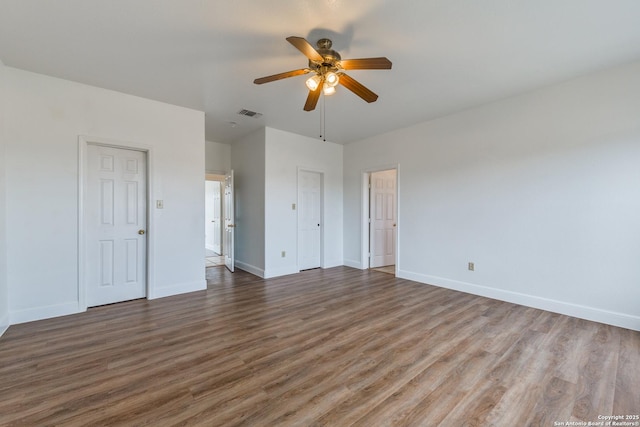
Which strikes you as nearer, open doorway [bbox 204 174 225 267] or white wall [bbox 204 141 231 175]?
white wall [bbox 204 141 231 175]

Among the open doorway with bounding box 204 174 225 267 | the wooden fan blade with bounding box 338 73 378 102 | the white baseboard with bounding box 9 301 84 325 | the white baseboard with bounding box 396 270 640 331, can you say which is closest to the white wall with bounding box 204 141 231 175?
the open doorway with bounding box 204 174 225 267

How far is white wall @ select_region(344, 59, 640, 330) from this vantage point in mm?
2867

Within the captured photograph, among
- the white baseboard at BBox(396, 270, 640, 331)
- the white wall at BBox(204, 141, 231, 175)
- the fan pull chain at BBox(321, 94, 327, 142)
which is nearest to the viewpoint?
the white baseboard at BBox(396, 270, 640, 331)

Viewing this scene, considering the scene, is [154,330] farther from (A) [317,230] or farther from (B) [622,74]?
(B) [622,74]

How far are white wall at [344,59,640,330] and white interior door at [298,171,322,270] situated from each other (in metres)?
1.84

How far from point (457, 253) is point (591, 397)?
249 centimetres

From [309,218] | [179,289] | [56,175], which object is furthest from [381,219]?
[56,175]

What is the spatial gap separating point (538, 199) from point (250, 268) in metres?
4.76

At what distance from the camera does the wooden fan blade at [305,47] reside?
1913 millimetres

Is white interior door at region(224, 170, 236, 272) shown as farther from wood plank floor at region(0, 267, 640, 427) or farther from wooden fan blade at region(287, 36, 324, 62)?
wooden fan blade at region(287, 36, 324, 62)

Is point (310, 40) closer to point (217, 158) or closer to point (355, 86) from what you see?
point (355, 86)

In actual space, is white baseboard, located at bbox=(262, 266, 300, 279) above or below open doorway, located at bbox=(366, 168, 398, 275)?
below

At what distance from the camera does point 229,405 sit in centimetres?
172

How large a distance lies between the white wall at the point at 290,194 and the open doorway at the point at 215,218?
233 cm
